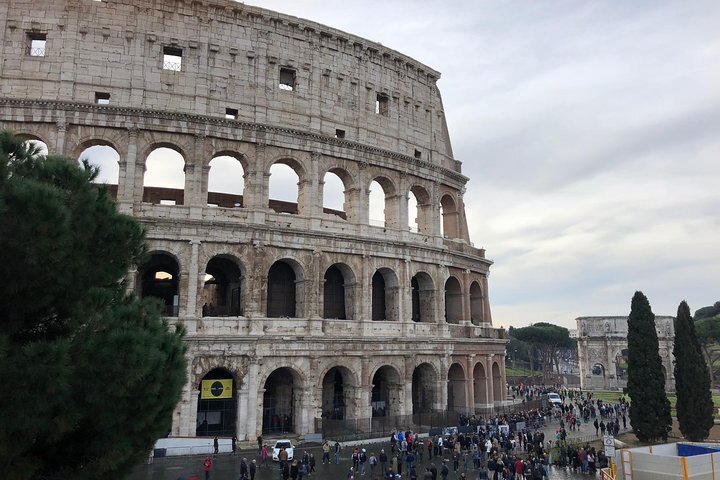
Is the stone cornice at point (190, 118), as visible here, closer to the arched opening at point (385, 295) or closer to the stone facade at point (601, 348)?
the arched opening at point (385, 295)

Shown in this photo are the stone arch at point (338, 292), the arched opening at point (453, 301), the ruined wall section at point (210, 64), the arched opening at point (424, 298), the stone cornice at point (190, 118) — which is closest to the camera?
the stone cornice at point (190, 118)

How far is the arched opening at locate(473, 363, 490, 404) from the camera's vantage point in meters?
33.8

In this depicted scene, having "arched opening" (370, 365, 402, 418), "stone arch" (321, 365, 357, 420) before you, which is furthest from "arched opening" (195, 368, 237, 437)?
"arched opening" (370, 365, 402, 418)

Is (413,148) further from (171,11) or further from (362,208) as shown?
(171,11)

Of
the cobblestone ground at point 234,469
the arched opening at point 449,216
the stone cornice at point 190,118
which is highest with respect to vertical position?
the stone cornice at point 190,118

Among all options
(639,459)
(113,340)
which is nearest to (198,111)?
(113,340)

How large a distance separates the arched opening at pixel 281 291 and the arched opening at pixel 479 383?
43.0 feet

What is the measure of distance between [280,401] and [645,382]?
1816 centimetres

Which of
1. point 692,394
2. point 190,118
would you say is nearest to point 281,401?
point 190,118

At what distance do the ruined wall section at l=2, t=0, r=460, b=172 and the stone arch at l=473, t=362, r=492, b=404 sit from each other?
46.6 feet

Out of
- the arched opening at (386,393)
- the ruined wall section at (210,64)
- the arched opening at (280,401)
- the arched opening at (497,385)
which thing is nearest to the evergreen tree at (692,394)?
the arched opening at (497,385)

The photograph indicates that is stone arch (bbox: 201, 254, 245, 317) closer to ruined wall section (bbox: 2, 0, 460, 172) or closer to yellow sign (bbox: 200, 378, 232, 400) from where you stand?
yellow sign (bbox: 200, 378, 232, 400)

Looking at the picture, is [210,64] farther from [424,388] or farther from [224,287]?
[424,388]

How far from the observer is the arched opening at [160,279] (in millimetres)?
26234
